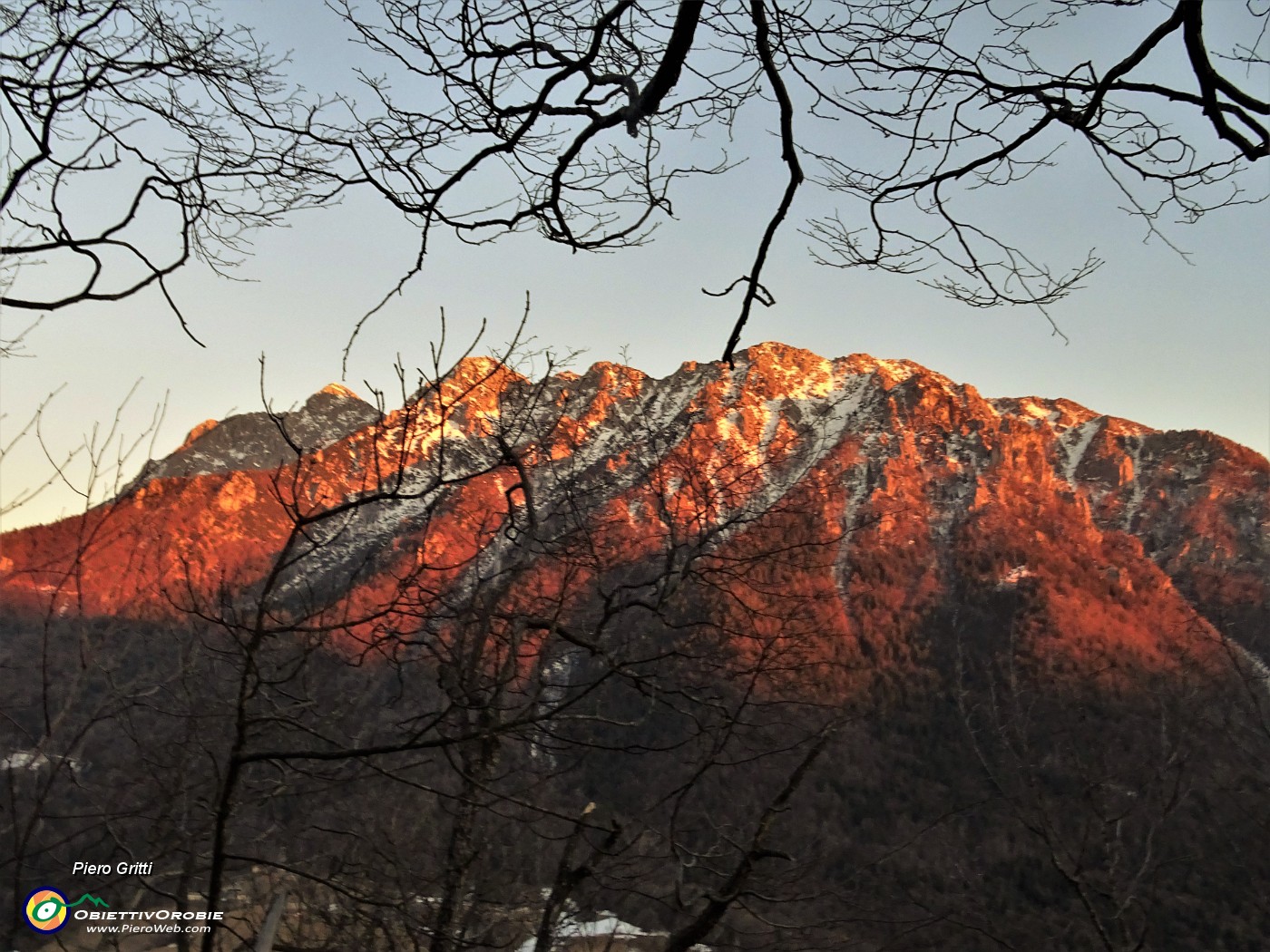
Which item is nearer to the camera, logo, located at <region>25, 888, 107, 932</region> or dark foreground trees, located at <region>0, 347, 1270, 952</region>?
dark foreground trees, located at <region>0, 347, 1270, 952</region>

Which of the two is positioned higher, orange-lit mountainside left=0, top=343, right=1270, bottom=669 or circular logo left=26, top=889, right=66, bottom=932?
orange-lit mountainside left=0, top=343, right=1270, bottom=669

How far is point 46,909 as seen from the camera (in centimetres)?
302

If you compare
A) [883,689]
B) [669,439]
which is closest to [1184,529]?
[883,689]

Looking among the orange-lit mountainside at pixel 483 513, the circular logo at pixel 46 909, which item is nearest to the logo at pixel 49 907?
the circular logo at pixel 46 909

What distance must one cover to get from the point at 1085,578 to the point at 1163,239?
83151mm

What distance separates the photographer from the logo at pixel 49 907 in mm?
2910

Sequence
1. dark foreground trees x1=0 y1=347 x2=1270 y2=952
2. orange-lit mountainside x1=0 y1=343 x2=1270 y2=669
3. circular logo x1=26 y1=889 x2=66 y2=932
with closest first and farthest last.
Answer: dark foreground trees x1=0 y1=347 x2=1270 y2=952
orange-lit mountainside x1=0 y1=343 x2=1270 y2=669
circular logo x1=26 y1=889 x2=66 y2=932

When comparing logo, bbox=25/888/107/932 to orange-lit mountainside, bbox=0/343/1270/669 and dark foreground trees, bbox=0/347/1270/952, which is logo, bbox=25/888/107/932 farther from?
orange-lit mountainside, bbox=0/343/1270/669

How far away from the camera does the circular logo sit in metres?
2.91

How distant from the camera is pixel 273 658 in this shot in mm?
2996

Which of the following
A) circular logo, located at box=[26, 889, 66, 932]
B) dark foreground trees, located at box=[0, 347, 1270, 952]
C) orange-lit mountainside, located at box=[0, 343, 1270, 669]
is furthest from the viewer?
circular logo, located at box=[26, 889, 66, 932]

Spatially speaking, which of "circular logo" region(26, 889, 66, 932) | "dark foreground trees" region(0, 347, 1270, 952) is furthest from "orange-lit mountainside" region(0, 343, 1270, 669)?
"circular logo" region(26, 889, 66, 932)

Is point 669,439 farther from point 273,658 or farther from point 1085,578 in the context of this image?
point 1085,578

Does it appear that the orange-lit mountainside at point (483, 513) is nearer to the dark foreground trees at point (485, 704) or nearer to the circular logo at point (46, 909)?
the dark foreground trees at point (485, 704)
